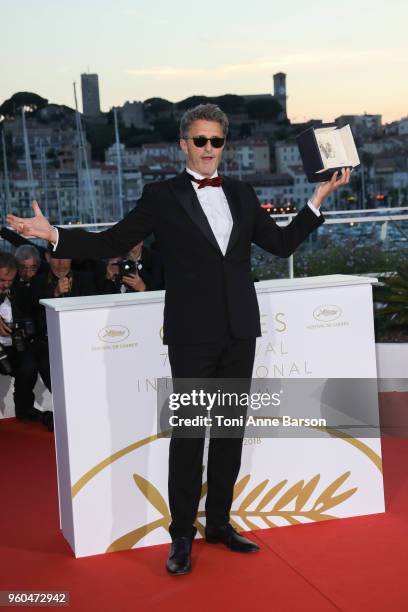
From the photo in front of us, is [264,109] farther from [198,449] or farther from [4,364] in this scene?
[198,449]

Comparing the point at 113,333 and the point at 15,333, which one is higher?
the point at 113,333

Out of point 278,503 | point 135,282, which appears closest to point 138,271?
point 135,282

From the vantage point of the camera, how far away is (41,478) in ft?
16.0

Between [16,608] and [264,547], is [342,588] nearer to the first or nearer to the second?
[264,547]

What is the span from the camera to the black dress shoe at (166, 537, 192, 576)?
3.42 metres

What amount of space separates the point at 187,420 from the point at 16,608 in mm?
881

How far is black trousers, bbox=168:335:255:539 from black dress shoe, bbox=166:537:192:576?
0.11 ft

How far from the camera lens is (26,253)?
6.29 meters

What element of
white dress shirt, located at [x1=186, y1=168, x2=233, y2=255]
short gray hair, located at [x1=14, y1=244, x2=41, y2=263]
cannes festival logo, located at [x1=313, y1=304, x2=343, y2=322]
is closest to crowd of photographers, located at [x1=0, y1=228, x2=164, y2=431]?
short gray hair, located at [x1=14, y1=244, x2=41, y2=263]

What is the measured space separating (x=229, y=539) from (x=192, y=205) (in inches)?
51.5

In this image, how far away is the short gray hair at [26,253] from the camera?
625cm

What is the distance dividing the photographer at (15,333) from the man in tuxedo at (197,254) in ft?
8.74

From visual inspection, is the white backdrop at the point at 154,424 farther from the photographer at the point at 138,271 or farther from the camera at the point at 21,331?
the camera at the point at 21,331

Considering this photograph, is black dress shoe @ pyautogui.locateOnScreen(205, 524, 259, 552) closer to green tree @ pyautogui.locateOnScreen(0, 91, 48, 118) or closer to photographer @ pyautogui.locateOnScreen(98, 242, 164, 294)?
photographer @ pyautogui.locateOnScreen(98, 242, 164, 294)
